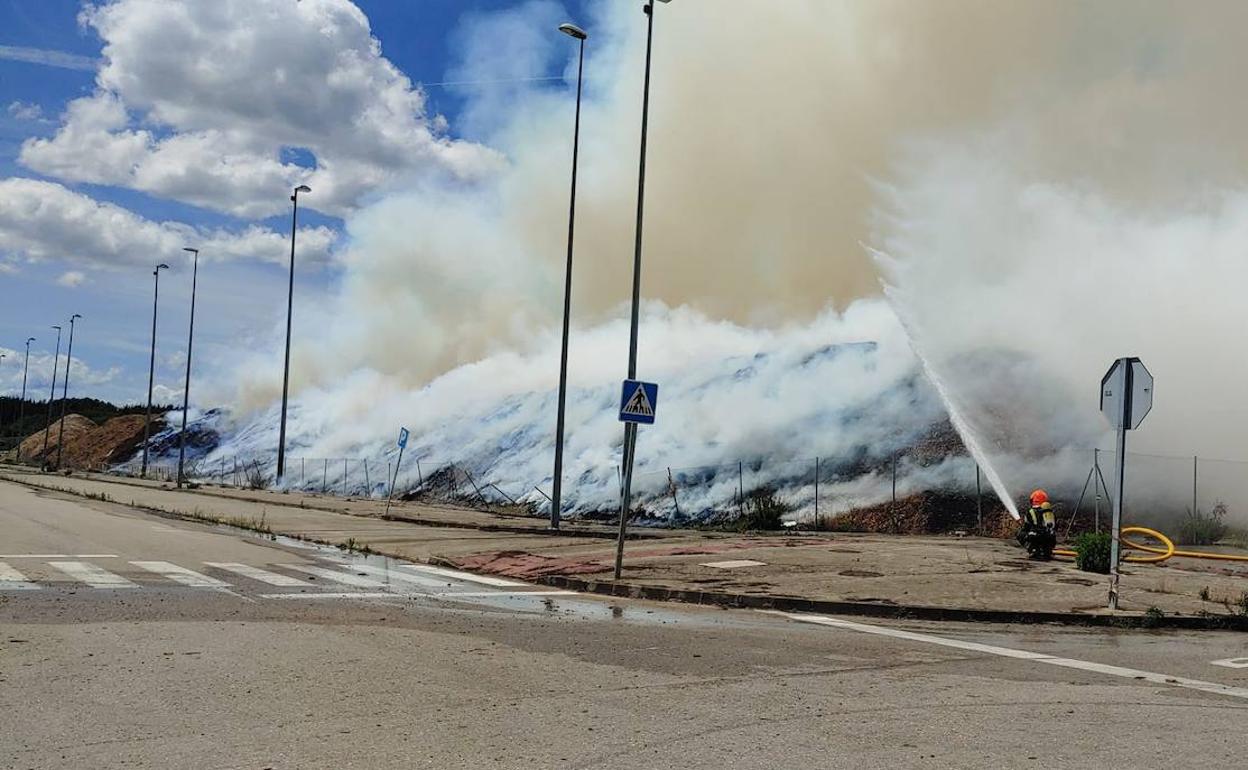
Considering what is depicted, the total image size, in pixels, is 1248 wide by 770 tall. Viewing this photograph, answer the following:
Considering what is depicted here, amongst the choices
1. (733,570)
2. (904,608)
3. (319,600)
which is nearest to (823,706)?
(904,608)

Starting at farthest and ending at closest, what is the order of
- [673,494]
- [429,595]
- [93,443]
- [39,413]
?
[39,413] → [93,443] → [673,494] → [429,595]

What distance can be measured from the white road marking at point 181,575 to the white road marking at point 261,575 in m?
0.54

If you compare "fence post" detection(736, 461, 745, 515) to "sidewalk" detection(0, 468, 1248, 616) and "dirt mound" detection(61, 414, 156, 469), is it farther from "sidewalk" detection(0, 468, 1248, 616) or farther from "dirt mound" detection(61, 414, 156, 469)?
"dirt mound" detection(61, 414, 156, 469)

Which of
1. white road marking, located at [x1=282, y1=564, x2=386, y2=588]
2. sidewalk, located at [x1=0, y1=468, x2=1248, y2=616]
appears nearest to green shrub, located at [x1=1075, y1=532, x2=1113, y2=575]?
sidewalk, located at [x1=0, y1=468, x2=1248, y2=616]

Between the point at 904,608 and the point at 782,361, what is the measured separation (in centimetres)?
3106

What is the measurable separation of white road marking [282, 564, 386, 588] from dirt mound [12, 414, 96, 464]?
105 m

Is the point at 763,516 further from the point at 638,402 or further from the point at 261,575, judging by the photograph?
the point at 261,575

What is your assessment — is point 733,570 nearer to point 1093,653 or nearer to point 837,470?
point 1093,653

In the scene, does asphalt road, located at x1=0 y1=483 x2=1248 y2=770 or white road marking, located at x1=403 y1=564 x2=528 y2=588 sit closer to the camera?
asphalt road, located at x1=0 y1=483 x2=1248 y2=770

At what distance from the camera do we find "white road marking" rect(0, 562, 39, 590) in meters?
11.9

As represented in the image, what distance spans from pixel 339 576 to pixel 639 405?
4.71 meters

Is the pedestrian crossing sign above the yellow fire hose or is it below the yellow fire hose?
above

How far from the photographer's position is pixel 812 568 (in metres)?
16.0

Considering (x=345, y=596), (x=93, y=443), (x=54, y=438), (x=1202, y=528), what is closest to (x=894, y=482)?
(x=1202, y=528)
